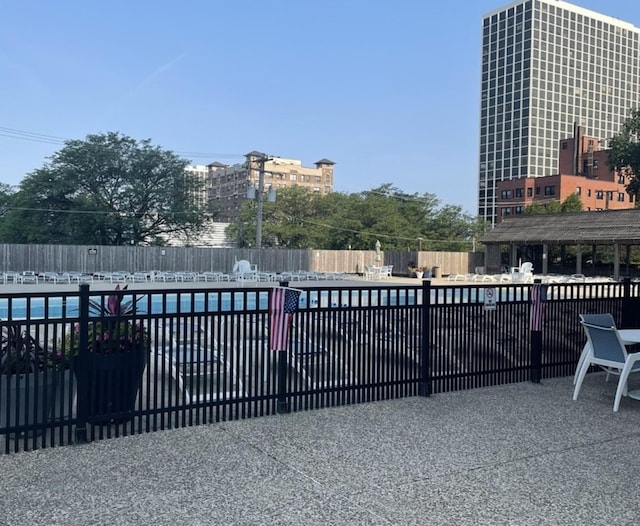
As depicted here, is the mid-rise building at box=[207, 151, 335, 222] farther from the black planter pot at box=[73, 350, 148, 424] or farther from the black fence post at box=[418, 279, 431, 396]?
the black planter pot at box=[73, 350, 148, 424]

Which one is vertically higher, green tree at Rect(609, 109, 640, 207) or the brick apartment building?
the brick apartment building

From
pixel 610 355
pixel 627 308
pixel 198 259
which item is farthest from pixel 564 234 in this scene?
pixel 610 355

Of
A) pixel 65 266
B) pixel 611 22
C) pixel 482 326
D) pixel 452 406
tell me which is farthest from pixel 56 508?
pixel 611 22

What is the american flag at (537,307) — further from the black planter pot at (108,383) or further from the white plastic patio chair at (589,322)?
the black planter pot at (108,383)

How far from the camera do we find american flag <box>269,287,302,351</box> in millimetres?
5000

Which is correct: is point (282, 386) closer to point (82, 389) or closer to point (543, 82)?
point (82, 389)

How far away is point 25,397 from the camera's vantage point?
4035 mm

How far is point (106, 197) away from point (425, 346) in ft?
140

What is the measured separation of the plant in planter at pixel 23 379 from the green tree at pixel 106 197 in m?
40.6

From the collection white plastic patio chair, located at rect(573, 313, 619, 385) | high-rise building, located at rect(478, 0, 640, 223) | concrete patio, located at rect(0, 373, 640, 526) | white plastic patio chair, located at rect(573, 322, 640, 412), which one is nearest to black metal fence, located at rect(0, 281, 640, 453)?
concrete patio, located at rect(0, 373, 640, 526)

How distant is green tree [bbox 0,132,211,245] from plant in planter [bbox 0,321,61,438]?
1597 inches

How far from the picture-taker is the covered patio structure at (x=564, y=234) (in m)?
32.5

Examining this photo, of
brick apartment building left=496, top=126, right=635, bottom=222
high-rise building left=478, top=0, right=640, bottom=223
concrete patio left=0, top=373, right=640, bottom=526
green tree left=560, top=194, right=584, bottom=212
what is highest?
high-rise building left=478, top=0, right=640, bottom=223

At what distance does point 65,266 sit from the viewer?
31.0m
